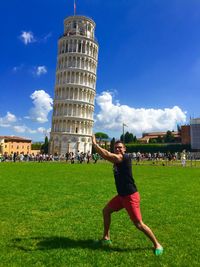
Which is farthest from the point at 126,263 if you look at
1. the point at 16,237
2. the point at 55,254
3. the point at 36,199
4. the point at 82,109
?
the point at 82,109

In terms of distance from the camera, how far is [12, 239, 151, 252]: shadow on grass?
19.9 ft

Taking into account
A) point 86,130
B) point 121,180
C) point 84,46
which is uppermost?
point 84,46

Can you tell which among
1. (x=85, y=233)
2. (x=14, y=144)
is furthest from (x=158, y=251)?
(x=14, y=144)

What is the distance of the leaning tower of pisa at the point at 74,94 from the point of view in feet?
314

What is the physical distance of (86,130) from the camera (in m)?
97.8

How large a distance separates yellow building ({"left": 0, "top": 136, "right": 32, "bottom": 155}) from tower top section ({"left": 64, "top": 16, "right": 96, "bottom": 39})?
53.0 meters

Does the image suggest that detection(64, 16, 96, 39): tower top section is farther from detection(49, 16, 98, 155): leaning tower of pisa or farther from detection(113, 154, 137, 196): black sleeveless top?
detection(113, 154, 137, 196): black sleeveless top

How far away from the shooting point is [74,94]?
96438 millimetres

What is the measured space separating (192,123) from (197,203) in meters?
114

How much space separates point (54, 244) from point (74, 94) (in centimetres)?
9168

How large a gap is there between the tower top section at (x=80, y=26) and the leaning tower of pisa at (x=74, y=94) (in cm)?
47

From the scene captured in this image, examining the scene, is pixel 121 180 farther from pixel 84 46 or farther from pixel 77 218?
pixel 84 46

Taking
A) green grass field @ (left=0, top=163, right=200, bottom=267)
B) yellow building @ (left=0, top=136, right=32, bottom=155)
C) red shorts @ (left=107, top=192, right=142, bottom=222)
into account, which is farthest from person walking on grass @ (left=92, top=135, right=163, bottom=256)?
yellow building @ (left=0, top=136, right=32, bottom=155)

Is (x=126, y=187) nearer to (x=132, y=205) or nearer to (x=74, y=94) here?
(x=132, y=205)
